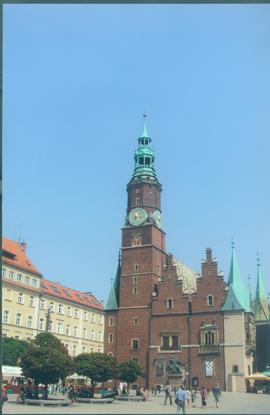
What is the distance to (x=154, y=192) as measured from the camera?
65062 millimetres

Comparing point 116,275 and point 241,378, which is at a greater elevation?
point 116,275

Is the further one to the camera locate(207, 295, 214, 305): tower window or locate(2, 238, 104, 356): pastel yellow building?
locate(207, 295, 214, 305): tower window

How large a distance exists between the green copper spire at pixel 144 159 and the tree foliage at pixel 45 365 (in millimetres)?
37257

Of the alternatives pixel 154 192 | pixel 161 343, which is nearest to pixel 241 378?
pixel 161 343

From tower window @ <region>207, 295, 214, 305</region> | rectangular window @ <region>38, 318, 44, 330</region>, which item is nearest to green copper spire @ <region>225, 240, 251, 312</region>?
tower window @ <region>207, 295, 214, 305</region>

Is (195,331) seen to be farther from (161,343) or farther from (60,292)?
(60,292)

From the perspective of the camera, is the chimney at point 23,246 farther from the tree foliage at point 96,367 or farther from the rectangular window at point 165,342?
the tree foliage at point 96,367

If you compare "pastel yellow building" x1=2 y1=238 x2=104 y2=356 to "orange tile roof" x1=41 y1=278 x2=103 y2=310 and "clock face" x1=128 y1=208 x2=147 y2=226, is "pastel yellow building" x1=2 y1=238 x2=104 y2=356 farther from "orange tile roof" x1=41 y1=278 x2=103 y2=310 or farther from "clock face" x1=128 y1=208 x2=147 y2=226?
"clock face" x1=128 y1=208 x2=147 y2=226

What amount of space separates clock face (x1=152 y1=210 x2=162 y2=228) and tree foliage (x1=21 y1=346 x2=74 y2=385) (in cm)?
3352

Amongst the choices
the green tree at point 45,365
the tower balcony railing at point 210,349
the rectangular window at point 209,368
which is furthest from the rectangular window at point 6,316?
the green tree at point 45,365

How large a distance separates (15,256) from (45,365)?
2971cm

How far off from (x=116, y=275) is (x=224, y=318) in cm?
1581

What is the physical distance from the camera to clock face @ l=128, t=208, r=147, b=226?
62841 millimetres

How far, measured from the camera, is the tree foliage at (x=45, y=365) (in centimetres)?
3002
